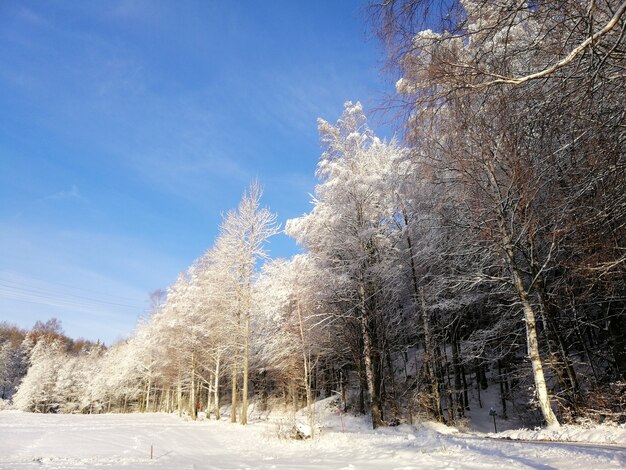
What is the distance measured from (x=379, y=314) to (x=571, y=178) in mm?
13293

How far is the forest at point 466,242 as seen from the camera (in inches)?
178

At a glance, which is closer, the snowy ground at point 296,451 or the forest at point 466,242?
the forest at point 466,242

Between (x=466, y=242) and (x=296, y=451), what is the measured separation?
897 cm

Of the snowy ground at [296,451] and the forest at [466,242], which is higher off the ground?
the forest at [466,242]

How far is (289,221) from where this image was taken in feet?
67.9

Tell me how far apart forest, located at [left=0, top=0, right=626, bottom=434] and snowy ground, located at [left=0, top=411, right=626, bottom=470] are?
3061mm

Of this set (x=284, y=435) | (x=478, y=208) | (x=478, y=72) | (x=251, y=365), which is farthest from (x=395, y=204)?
(x=251, y=365)

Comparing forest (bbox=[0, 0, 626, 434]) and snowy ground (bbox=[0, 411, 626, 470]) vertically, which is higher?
forest (bbox=[0, 0, 626, 434])

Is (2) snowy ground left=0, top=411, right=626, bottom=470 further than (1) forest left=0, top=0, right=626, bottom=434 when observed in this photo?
Yes

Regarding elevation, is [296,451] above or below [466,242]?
below

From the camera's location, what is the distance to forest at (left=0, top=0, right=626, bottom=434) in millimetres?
4516

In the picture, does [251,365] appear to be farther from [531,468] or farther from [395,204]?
[531,468]

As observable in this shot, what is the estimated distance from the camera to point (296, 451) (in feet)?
40.5

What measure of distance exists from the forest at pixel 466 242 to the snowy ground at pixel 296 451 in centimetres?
306
